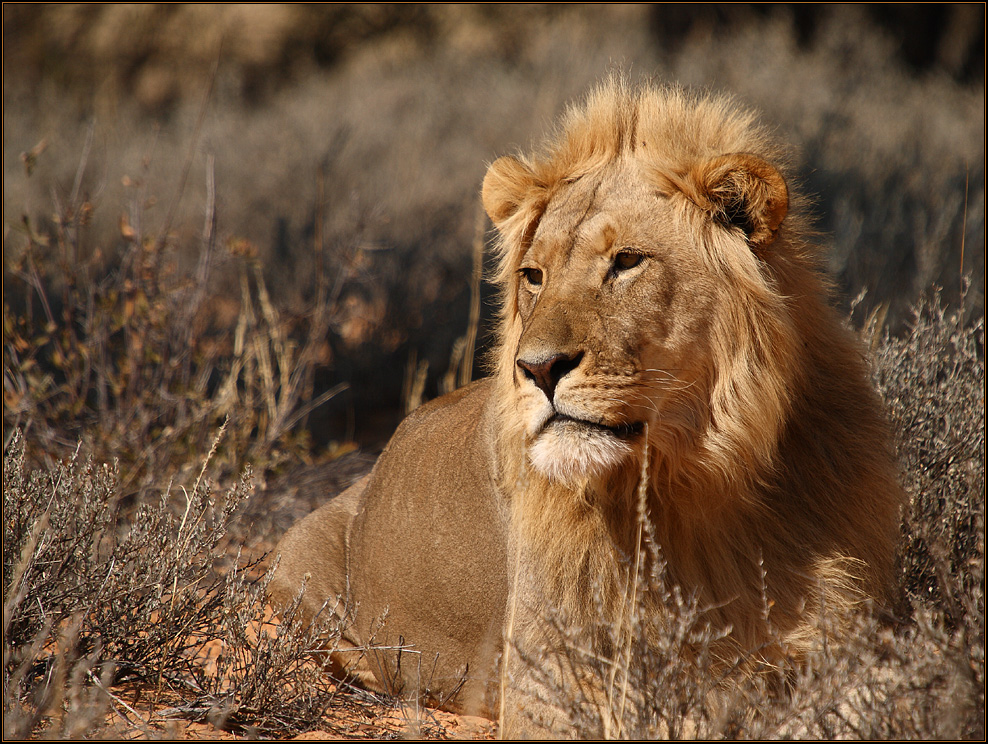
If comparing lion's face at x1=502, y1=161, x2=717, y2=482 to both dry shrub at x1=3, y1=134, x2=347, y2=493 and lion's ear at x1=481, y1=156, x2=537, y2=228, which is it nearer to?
lion's ear at x1=481, y1=156, x2=537, y2=228

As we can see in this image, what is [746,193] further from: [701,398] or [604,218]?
[701,398]

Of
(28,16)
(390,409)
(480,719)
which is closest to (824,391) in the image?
(480,719)

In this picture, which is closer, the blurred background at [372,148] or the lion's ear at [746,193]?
the lion's ear at [746,193]

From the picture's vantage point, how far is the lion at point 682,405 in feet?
8.21

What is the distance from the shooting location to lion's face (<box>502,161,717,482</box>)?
7.91 ft

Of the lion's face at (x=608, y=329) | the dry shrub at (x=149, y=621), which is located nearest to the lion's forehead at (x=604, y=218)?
the lion's face at (x=608, y=329)

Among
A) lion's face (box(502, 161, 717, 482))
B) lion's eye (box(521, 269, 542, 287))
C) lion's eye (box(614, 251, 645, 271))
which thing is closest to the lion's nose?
lion's face (box(502, 161, 717, 482))

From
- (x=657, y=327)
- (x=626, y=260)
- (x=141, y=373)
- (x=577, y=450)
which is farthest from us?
(x=141, y=373)

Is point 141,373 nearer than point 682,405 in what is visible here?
No

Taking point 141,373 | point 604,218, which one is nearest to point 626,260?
point 604,218

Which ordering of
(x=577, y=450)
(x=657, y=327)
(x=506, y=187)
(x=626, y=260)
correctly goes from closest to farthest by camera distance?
(x=577, y=450) < (x=657, y=327) < (x=626, y=260) < (x=506, y=187)

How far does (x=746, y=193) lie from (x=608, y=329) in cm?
58

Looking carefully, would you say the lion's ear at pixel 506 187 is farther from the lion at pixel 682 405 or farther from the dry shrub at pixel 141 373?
the dry shrub at pixel 141 373

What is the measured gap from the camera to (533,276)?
2.97m
